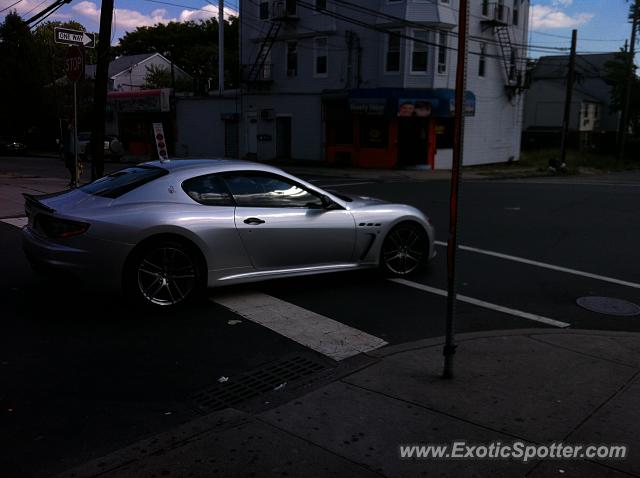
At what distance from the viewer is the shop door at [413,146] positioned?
3005 centimetres

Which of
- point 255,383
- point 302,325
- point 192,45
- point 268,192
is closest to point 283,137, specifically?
point 268,192

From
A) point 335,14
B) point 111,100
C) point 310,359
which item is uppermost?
point 335,14

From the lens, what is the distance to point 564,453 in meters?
3.44

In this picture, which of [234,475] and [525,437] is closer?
[234,475]

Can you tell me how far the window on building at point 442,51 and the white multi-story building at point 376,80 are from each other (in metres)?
0.06

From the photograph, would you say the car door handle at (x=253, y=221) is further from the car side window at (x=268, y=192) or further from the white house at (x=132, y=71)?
the white house at (x=132, y=71)

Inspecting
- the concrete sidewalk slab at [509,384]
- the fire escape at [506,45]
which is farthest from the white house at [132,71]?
the concrete sidewalk slab at [509,384]

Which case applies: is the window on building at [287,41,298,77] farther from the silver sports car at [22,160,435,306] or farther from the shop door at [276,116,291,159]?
the silver sports car at [22,160,435,306]

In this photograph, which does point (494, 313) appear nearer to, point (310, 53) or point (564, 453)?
point (564, 453)

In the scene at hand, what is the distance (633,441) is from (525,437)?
60cm

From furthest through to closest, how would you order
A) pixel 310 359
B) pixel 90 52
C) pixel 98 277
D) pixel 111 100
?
1. pixel 90 52
2. pixel 111 100
3. pixel 98 277
4. pixel 310 359

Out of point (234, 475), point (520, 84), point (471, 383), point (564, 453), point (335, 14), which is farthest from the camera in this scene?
point (520, 84)

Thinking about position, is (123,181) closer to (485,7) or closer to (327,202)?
(327,202)

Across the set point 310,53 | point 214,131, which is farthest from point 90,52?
point 310,53
